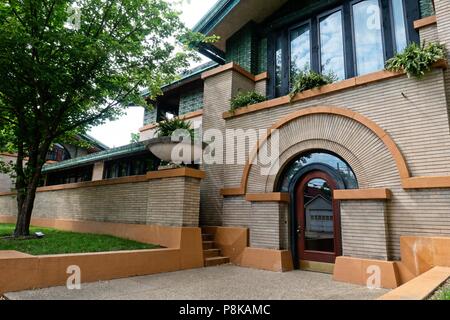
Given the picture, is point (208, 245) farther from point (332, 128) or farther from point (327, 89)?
point (327, 89)

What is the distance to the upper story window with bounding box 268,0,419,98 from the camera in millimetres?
8195

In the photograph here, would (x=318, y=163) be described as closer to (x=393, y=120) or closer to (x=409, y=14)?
(x=393, y=120)

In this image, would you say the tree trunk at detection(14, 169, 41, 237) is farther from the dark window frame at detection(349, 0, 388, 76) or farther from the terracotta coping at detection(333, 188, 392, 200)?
the dark window frame at detection(349, 0, 388, 76)

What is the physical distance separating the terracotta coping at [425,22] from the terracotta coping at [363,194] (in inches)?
166

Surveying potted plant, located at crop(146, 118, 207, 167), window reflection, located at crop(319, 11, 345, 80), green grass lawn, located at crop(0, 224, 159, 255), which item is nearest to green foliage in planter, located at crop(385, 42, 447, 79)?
window reflection, located at crop(319, 11, 345, 80)

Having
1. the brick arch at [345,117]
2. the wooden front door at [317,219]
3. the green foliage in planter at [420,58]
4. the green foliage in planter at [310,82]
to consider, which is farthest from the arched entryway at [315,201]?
the green foliage in planter at [420,58]

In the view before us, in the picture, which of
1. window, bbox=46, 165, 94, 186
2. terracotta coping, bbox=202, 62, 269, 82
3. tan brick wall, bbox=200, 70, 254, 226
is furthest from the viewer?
window, bbox=46, 165, 94, 186

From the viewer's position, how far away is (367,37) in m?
8.67

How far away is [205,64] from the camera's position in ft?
47.0

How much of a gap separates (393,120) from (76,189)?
11.7 metres

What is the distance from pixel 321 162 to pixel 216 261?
4.10 meters

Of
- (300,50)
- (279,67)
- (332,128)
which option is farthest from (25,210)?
(300,50)

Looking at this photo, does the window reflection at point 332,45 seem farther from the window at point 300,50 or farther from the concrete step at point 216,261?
the concrete step at point 216,261

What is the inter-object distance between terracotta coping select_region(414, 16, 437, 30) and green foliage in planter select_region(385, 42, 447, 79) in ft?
3.28
